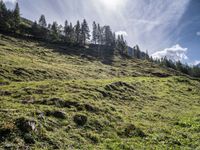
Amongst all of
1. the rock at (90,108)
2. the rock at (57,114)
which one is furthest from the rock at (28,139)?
the rock at (90,108)

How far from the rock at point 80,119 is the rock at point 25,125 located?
478cm

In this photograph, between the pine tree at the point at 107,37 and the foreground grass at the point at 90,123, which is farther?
the pine tree at the point at 107,37

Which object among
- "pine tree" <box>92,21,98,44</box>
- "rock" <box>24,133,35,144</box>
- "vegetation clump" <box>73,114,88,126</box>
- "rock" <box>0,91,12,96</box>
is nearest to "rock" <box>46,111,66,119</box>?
"vegetation clump" <box>73,114,88,126</box>

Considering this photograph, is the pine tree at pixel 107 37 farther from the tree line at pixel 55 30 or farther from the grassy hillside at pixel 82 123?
the grassy hillside at pixel 82 123

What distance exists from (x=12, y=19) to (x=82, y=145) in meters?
105

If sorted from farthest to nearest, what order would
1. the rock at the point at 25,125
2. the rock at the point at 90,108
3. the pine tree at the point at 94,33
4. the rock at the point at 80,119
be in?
the pine tree at the point at 94,33, the rock at the point at 90,108, the rock at the point at 80,119, the rock at the point at 25,125

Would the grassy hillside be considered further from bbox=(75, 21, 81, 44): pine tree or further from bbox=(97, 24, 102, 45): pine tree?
bbox=(97, 24, 102, 45): pine tree

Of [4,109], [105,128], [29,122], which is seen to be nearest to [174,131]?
[105,128]

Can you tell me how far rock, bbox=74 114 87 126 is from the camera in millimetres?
20422

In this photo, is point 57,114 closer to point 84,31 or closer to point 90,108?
point 90,108

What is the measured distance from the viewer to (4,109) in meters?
18.5

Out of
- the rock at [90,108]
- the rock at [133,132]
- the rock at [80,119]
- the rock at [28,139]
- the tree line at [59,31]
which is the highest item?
the tree line at [59,31]

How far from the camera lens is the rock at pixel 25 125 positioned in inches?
626

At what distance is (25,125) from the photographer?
52.9 ft
